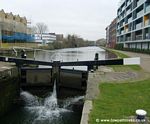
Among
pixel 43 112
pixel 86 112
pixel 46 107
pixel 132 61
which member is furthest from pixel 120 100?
pixel 46 107

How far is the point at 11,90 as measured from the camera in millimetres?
15125

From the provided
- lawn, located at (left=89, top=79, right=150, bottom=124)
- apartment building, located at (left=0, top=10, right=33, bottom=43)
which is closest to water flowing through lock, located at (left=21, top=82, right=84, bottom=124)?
lawn, located at (left=89, top=79, right=150, bottom=124)

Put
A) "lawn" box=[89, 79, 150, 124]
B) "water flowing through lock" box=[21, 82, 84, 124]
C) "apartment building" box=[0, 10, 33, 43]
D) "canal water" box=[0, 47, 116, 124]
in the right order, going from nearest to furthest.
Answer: "lawn" box=[89, 79, 150, 124] → "canal water" box=[0, 47, 116, 124] → "water flowing through lock" box=[21, 82, 84, 124] → "apartment building" box=[0, 10, 33, 43]

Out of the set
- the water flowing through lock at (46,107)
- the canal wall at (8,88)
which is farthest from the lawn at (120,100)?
the canal wall at (8,88)

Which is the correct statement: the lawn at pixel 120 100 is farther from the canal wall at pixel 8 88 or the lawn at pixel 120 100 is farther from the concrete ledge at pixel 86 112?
the canal wall at pixel 8 88

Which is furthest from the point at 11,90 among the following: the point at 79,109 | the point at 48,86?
the point at 79,109

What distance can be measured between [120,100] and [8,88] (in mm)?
8103

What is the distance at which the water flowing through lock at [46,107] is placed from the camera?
12.5 metres

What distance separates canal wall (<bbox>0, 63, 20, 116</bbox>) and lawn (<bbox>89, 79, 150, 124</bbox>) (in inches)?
229

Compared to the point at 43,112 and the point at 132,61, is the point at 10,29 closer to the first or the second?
the point at 43,112

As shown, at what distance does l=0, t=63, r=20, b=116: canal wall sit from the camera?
44.5 feet

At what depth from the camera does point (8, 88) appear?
14.6 m

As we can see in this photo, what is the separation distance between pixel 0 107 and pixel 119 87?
6.55 meters

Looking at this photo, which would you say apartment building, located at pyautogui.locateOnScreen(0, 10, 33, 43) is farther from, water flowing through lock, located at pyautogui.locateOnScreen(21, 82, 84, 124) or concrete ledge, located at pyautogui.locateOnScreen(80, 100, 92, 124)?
concrete ledge, located at pyautogui.locateOnScreen(80, 100, 92, 124)
